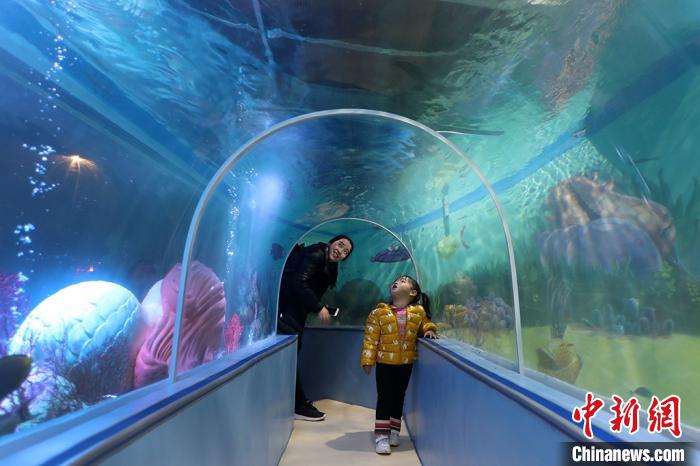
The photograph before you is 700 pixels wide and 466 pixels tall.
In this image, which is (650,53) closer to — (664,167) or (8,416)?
(664,167)

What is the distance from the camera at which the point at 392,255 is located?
→ 343 inches

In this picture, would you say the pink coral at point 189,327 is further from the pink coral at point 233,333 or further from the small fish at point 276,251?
the small fish at point 276,251

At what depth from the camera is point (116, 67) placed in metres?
2.80

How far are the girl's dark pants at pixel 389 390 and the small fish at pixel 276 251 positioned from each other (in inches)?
93.3

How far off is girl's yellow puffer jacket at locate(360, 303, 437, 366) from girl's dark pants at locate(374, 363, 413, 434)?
97 mm

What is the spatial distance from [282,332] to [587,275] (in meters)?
4.60

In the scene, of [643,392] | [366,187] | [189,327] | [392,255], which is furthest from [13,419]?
[392,255]

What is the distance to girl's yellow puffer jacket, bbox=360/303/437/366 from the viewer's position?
5.12 m

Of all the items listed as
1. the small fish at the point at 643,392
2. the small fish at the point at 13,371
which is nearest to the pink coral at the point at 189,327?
the small fish at the point at 13,371

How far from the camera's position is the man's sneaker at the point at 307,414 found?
6.54 metres

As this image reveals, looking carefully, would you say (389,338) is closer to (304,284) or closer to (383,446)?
(383,446)

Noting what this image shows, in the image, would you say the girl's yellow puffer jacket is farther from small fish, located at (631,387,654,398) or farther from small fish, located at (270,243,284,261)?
small fish, located at (631,387,654,398)

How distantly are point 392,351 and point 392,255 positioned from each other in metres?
3.71

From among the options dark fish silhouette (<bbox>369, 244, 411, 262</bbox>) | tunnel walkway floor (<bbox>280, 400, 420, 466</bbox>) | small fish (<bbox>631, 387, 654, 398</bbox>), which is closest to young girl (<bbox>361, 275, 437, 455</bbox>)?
tunnel walkway floor (<bbox>280, 400, 420, 466</bbox>)
